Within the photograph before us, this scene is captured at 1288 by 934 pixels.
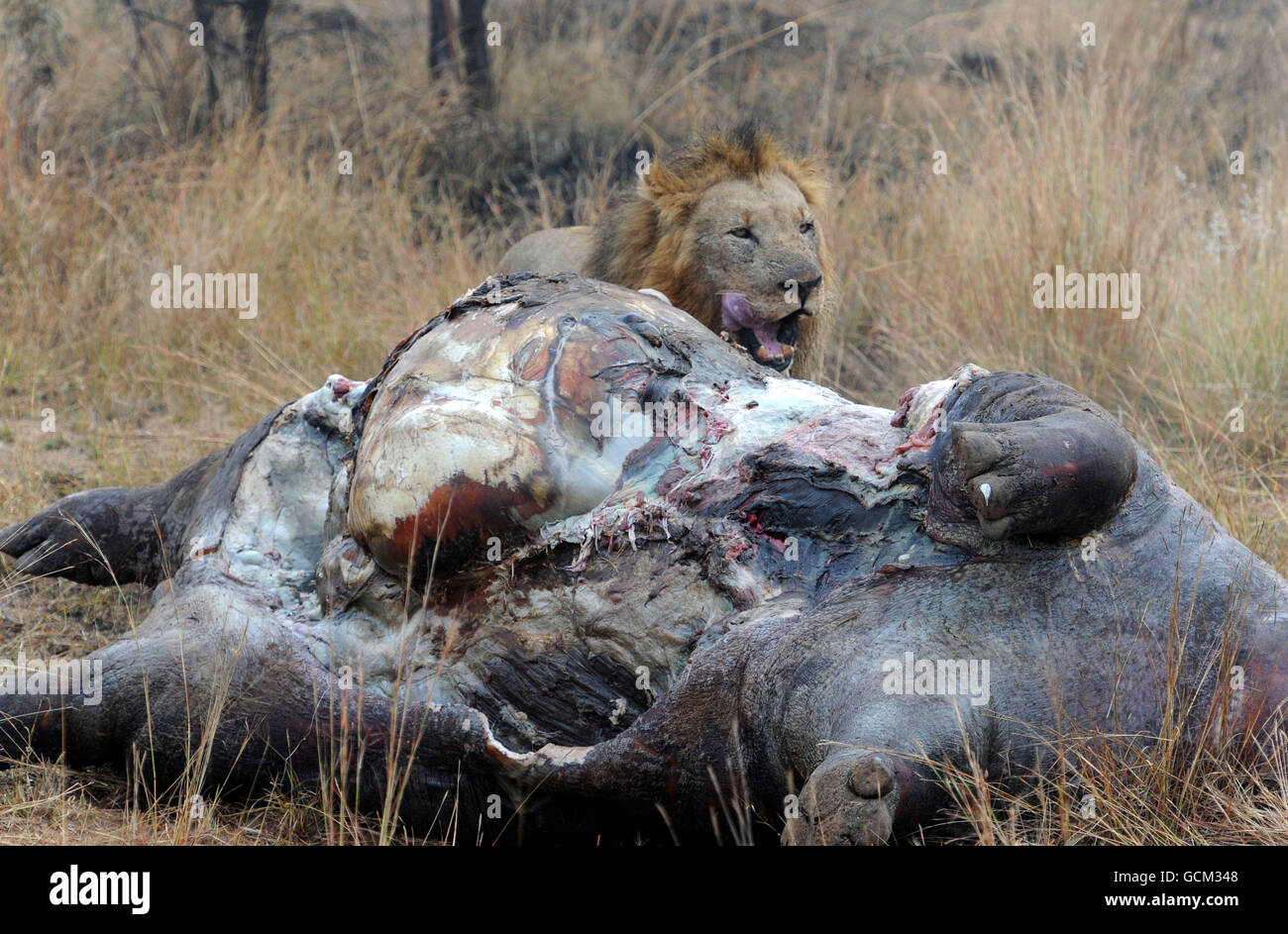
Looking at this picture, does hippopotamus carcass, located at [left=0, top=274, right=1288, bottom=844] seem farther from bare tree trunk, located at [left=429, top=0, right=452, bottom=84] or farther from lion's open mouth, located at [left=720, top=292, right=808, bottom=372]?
bare tree trunk, located at [left=429, top=0, right=452, bottom=84]

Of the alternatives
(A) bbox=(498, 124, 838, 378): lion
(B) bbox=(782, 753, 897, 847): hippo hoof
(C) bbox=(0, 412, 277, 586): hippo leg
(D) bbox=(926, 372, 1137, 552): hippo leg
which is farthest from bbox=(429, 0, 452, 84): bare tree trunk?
(B) bbox=(782, 753, 897, 847): hippo hoof

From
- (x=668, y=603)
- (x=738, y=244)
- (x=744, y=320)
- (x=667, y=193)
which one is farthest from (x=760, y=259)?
(x=668, y=603)

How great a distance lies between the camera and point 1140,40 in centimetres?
1042

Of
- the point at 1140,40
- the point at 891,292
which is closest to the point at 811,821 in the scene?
the point at 891,292

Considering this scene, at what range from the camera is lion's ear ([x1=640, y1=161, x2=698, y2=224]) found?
5.21 meters

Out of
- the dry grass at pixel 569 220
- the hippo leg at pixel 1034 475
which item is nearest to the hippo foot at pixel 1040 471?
the hippo leg at pixel 1034 475

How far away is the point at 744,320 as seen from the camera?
4.94 meters

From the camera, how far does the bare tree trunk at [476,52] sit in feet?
30.6

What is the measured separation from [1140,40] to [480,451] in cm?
926

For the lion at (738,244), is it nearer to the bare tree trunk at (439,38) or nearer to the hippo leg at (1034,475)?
the hippo leg at (1034,475)

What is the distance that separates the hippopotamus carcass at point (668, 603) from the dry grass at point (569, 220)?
6.5 inches

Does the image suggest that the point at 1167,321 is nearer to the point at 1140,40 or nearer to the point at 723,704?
the point at 723,704

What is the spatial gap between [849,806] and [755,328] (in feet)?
10.2

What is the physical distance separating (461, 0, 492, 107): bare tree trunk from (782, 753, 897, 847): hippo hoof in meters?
7.87
